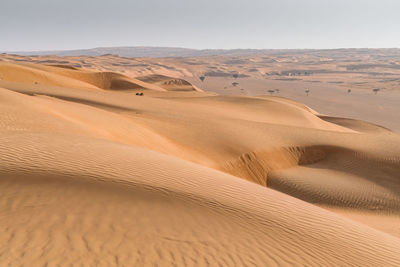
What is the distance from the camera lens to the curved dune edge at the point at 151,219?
Answer: 4.01m

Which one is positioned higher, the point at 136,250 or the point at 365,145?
the point at 136,250

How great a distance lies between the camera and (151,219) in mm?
4793

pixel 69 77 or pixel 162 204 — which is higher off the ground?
pixel 69 77

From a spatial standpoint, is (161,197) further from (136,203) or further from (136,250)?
(136,250)

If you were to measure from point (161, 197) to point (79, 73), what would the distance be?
43372mm

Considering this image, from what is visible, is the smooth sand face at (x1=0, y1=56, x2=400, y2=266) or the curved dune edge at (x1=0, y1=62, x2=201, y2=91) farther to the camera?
the curved dune edge at (x1=0, y1=62, x2=201, y2=91)

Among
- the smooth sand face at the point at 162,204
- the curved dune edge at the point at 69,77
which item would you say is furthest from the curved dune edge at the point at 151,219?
the curved dune edge at the point at 69,77

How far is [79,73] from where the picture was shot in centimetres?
4491

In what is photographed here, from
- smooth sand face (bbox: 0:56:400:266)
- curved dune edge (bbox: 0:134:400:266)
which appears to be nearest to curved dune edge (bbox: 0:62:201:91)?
smooth sand face (bbox: 0:56:400:266)

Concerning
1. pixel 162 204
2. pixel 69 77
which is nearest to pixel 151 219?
pixel 162 204

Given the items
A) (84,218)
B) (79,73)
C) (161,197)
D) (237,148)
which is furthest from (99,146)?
(79,73)

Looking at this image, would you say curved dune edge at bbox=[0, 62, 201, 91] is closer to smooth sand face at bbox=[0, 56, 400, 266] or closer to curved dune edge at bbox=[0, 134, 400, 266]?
smooth sand face at bbox=[0, 56, 400, 266]

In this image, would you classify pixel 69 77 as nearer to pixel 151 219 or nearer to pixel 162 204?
pixel 162 204

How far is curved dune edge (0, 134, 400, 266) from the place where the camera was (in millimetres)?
4012
